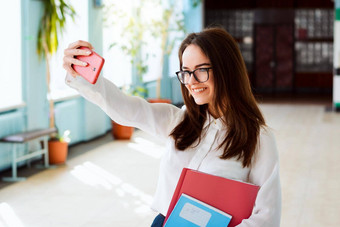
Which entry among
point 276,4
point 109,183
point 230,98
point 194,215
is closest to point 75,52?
point 230,98

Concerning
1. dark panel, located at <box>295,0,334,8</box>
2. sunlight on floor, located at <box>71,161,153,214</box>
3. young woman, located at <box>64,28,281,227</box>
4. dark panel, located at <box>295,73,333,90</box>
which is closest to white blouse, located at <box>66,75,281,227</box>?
young woman, located at <box>64,28,281,227</box>

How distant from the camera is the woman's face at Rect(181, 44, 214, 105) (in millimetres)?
1847

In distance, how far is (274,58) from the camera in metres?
19.7

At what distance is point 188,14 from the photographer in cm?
1596

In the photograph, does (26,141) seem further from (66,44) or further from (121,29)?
(121,29)

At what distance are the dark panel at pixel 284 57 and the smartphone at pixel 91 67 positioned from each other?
1840 centimetres

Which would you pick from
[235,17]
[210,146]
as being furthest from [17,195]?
[235,17]

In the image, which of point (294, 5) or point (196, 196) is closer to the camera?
point (196, 196)

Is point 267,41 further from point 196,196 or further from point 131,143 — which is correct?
point 196,196

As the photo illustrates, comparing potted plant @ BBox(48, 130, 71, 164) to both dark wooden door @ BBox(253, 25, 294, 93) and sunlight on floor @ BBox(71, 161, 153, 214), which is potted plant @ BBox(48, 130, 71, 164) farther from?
dark wooden door @ BBox(253, 25, 294, 93)

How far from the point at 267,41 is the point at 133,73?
9758 millimetres

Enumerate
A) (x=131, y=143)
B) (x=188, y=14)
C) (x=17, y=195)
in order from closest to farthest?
(x=17, y=195), (x=131, y=143), (x=188, y=14)

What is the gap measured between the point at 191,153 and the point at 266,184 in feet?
1.05

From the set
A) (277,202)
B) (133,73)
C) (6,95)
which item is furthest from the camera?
(133,73)
